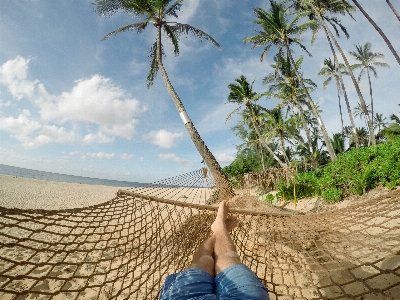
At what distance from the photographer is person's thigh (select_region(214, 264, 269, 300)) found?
0.91 metres

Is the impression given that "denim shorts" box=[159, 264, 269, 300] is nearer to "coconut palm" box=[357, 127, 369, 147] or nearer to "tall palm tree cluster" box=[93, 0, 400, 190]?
"tall palm tree cluster" box=[93, 0, 400, 190]

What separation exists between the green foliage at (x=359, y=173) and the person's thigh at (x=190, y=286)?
20.5 ft

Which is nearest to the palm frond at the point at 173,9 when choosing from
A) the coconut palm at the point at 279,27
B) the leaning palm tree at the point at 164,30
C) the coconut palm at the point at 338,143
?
the leaning palm tree at the point at 164,30

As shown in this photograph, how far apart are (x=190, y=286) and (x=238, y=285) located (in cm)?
20

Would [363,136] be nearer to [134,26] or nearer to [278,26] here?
[278,26]

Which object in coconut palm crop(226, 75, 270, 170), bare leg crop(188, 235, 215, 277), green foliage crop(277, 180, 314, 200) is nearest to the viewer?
bare leg crop(188, 235, 215, 277)

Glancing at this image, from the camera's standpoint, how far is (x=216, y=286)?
3.35ft

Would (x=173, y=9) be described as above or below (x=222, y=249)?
above

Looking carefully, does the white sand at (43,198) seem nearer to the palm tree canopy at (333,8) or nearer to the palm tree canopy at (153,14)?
the palm tree canopy at (153,14)

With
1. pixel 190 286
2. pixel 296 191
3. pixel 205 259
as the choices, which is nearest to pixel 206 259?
pixel 205 259

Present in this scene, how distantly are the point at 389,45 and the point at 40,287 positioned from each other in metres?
12.7

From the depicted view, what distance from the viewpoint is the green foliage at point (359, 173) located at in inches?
218

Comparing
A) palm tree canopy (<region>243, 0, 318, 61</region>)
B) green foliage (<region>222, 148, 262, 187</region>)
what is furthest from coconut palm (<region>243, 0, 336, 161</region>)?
green foliage (<region>222, 148, 262, 187</region>)

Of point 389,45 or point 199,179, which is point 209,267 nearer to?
point 199,179
